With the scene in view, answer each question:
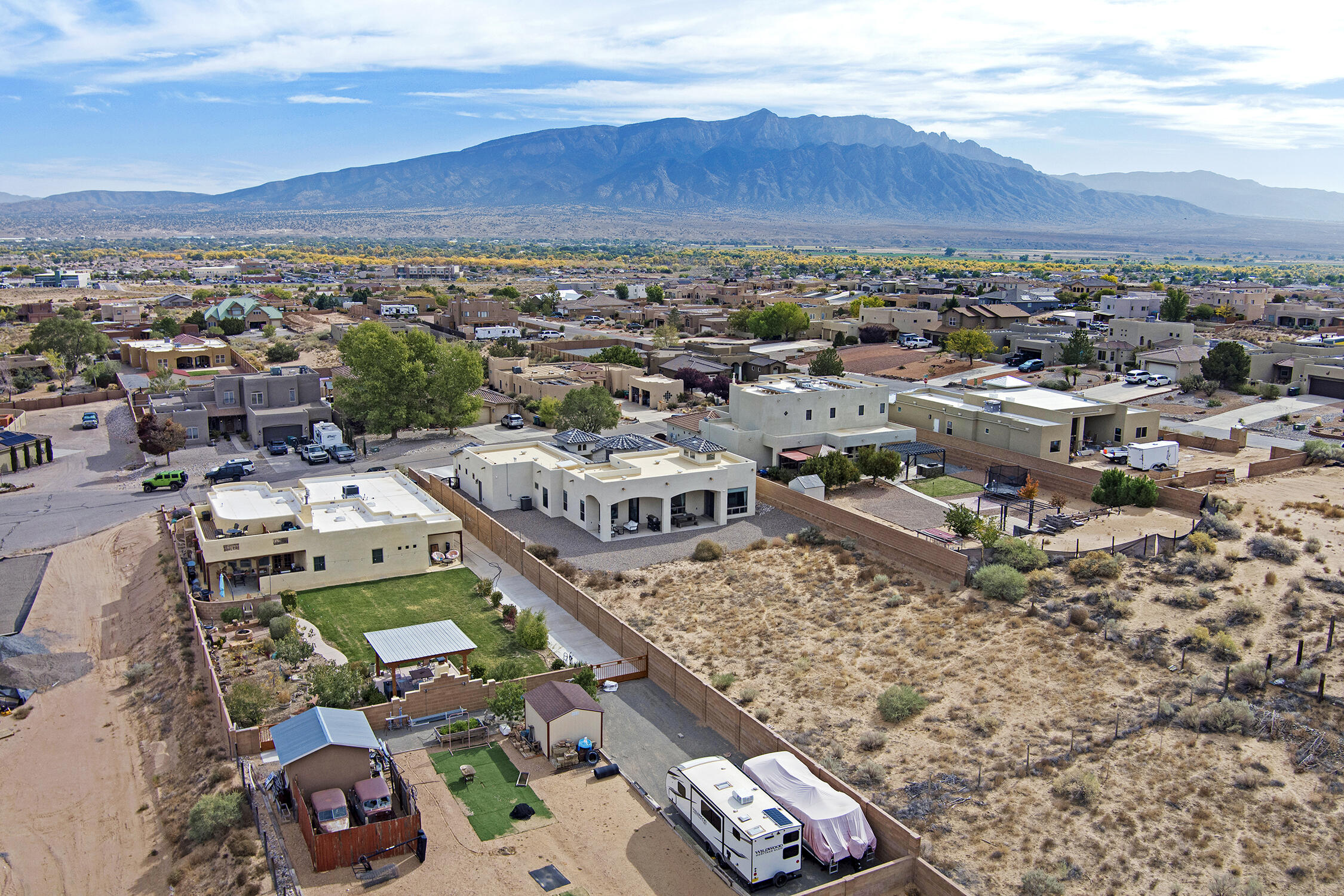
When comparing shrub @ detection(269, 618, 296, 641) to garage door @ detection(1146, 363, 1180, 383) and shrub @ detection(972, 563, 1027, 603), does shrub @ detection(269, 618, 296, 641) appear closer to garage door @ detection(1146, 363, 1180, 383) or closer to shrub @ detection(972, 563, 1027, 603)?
shrub @ detection(972, 563, 1027, 603)

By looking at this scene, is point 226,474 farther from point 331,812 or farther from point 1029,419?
point 1029,419

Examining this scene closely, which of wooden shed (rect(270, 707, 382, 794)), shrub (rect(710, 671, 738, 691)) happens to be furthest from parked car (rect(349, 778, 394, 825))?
shrub (rect(710, 671, 738, 691))

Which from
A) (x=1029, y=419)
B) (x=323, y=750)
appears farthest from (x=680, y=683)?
(x=1029, y=419)

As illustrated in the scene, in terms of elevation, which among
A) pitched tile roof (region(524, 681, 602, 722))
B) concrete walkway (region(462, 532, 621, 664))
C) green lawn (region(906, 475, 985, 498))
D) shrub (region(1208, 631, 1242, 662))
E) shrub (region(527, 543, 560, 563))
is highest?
shrub (region(1208, 631, 1242, 662))

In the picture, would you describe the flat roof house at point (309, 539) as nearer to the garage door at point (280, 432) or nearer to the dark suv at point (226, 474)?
the dark suv at point (226, 474)

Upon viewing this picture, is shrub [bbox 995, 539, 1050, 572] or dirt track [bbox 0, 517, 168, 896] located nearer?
dirt track [bbox 0, 517, 168, 896]

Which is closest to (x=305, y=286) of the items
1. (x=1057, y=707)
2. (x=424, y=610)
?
(x=424, y=610)

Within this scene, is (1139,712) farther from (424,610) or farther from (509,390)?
(509,390)
